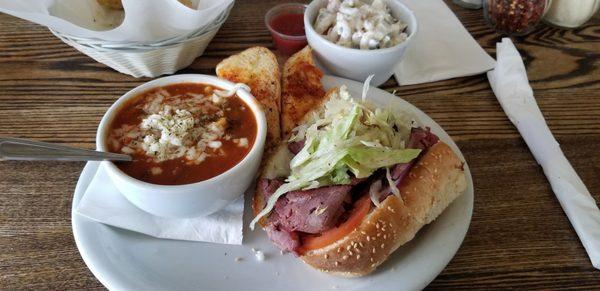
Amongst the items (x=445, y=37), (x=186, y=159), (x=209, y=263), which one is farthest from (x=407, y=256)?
(x=445, y=37)

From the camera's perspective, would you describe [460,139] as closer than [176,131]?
No

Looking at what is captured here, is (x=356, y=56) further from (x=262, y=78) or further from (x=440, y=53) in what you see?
(x=440, y=53)

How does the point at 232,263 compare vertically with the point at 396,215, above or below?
below

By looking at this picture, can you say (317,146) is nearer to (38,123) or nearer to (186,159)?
(186,159)

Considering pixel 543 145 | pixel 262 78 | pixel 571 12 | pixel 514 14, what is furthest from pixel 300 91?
pixel 571 12

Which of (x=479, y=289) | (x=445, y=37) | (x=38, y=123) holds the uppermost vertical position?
(x=445, y=37)

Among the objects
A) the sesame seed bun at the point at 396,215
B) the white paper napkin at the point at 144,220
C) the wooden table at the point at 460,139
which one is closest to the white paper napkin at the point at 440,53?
the wooden table at the point at 460,139
